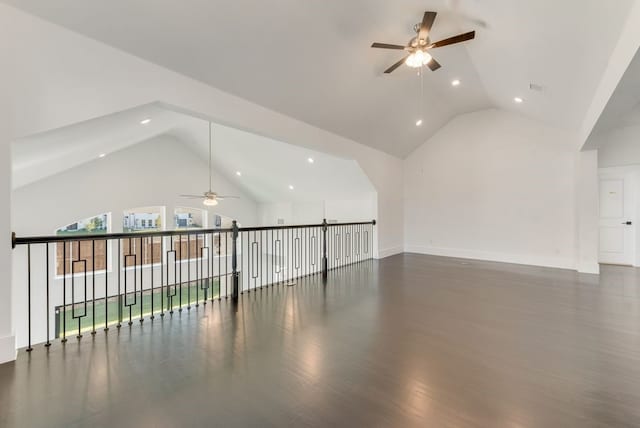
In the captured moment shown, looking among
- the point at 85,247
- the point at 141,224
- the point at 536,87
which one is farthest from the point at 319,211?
the point at 85,247

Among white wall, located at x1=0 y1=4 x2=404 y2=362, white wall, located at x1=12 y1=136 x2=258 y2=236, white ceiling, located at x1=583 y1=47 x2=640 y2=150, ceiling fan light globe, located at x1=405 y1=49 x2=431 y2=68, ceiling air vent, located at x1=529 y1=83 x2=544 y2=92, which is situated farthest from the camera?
white wall, located at x1=12 y1=136 x2=258 y2=236

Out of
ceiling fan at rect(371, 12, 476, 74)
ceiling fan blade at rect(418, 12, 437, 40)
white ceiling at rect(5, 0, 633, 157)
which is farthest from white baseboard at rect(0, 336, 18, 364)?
ceiling fan blade at rect(418, 12, 437, 40)

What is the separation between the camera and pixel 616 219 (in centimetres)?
635

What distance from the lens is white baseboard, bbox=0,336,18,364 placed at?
7.59 feet

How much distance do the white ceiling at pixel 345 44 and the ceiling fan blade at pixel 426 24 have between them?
547mm

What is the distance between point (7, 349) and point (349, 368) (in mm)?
2872

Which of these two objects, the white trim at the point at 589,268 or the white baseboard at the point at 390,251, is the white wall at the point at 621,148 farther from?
the white baseboard at the point at 390,251

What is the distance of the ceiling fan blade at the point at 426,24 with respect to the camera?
266 centimetres

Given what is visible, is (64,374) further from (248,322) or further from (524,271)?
(524,271)

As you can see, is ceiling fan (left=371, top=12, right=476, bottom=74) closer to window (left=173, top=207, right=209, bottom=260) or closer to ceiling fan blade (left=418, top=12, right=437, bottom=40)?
ceiling fan blade (left=418, top=12, right=437, bottom=40)

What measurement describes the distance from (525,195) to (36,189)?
463 inches

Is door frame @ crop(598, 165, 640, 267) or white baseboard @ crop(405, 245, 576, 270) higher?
door frame @ crop(598, 165, 640, 267)

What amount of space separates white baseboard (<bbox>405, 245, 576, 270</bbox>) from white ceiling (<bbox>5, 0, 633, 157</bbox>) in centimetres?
293

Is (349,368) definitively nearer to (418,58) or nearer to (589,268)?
(418,58)
